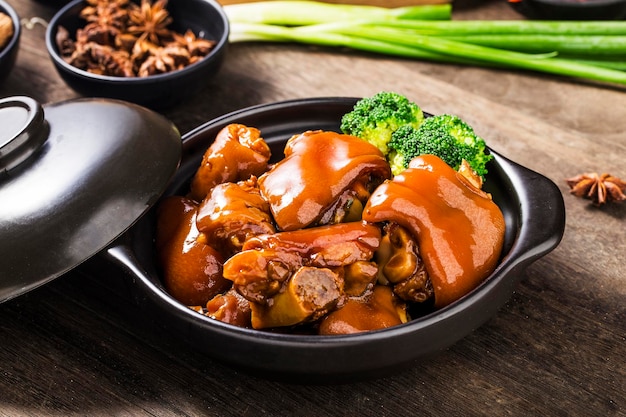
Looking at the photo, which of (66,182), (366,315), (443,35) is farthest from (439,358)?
(443,35)

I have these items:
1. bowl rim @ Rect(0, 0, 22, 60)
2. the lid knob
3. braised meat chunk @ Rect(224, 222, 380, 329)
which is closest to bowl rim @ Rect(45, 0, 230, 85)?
bowl rim @ Rect(0, 0, 22, 60)

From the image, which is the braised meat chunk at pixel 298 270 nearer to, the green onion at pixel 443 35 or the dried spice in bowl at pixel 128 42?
the dried spice in bowl at pixel 128 42

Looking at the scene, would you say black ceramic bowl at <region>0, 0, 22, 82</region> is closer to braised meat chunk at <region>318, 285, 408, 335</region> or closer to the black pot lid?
the black pot lid

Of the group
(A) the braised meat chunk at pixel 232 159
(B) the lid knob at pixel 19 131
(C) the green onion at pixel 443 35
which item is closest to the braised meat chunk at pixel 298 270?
(A) the braised meat chunk at pixel 232 159

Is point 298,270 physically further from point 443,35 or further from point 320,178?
point 443,35

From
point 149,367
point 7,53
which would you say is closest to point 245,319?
point 149,367

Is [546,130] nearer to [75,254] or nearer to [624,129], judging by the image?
[624,129]
